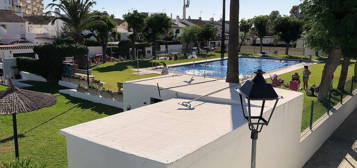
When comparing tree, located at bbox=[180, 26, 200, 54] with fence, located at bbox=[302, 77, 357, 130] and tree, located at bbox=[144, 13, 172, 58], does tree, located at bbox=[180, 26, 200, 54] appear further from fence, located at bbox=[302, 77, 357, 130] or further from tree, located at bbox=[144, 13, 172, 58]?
fence, located at bbox=[302, 77, 357, 130]

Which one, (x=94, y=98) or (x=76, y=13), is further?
(x=76, y=13)

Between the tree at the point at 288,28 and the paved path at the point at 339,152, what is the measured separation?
3015 centimetres

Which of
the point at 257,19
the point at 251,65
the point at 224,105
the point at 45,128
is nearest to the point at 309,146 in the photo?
the point at 224,105

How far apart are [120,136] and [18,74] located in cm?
2243

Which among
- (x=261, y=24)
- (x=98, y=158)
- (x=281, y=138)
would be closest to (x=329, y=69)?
(x=281, y=138)

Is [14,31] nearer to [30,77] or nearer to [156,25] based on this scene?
[156,25]

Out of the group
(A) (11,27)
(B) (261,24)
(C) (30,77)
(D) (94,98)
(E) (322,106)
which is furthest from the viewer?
(A) (11,27)

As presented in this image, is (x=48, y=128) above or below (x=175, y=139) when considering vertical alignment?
below

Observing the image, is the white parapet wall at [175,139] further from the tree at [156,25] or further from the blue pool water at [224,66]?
the tree at [156,25]

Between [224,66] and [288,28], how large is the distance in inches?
503

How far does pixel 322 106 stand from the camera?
11.6 m

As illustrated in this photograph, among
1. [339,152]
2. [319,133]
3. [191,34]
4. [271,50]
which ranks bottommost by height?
[339,152]

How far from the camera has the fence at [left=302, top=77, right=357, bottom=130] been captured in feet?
33.3

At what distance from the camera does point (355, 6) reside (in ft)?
38.2
